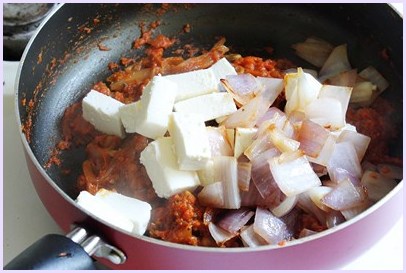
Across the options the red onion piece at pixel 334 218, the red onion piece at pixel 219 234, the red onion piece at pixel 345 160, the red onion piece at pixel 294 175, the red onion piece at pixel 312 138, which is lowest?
the red onion piece at pixel 219 234

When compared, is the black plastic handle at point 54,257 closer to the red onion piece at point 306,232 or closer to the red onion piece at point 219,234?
the red onion piece at point 219,234

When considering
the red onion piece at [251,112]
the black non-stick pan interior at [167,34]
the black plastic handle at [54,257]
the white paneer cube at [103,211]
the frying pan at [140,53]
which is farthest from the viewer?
the black non-stick pan interior at [167,34]

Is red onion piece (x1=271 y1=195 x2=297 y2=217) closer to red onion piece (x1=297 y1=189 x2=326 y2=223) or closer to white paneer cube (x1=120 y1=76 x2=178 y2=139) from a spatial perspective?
red onion piece (x1=297 y1=189 x2=326 y2=223)

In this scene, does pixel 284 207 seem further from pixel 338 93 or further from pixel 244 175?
pixel 338 93

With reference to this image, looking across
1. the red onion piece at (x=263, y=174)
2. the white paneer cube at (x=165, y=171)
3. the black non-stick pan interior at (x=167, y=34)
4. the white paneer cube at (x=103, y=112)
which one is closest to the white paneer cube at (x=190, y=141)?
the white paneer cube at (x=165, y=171)

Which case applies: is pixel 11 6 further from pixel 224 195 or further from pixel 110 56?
pixel 224 195

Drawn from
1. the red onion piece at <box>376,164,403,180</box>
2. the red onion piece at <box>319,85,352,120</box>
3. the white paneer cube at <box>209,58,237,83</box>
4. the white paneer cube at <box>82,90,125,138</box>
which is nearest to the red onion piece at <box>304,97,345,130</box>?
the red onion piece at <box>319,85,352,120</box>

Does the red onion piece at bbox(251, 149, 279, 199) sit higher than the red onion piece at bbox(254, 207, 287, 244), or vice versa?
the red onion piece at bbox(251, 149, 279, 199)
